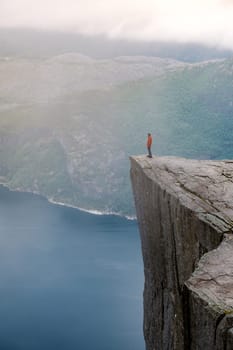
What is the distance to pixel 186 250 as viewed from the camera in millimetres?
7664

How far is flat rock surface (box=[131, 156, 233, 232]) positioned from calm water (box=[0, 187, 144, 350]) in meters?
21.3

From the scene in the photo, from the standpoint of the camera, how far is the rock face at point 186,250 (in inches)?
186

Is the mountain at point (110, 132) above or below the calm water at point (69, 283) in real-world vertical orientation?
above

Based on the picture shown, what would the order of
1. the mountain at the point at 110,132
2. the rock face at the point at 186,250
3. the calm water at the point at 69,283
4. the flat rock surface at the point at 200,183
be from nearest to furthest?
the rock face at the point at 186,250 < the flat rock surface at the point at 200,183 < the calm water at the point at 69,283 < the mountain at the point at 110,132

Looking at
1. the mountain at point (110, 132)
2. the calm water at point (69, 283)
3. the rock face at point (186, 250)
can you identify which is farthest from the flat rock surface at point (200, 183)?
the mountain at point (110, 132)

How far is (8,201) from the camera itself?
73188 millimetres

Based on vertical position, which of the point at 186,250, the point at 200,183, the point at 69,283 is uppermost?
the point at 200,183

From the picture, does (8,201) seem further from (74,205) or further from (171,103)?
(171,103)

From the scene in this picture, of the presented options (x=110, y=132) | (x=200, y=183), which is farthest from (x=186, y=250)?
(x=110, y=132)

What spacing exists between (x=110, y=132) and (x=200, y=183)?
81.6m

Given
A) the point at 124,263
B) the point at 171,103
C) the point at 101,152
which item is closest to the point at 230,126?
the point at 171,103

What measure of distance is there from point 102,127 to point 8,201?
84.4ft

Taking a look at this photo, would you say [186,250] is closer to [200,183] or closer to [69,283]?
[200,183]

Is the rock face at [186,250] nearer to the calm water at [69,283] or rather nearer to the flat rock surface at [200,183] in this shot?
the flat rock surface at [200,183]
